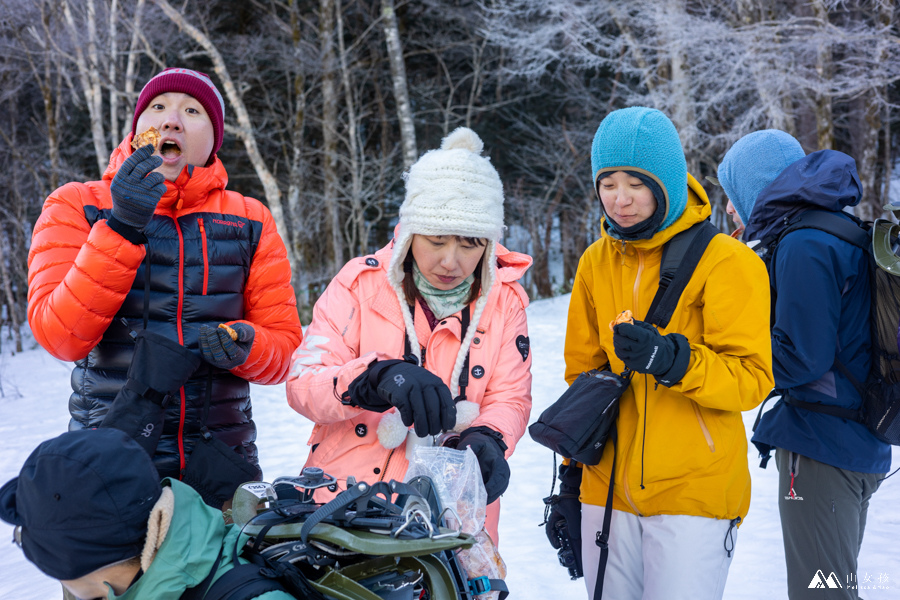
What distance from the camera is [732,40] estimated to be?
35.3 ft

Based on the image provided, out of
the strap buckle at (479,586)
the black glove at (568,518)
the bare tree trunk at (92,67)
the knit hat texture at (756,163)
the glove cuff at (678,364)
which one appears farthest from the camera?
the bare tree trunk at (92,67)

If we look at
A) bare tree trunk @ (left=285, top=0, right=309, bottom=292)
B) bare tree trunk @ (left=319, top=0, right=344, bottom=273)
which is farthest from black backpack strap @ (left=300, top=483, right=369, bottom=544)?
A: bare tree trunk @ (left=319, top=0, right=344, bottom=273)

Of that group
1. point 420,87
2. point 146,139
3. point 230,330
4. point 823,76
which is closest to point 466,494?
point 230,330

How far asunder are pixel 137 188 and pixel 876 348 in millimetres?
2431

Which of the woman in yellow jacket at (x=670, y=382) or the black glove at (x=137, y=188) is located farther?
the woman in yellow jacket at (x=670, y=382)

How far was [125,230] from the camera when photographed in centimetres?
173

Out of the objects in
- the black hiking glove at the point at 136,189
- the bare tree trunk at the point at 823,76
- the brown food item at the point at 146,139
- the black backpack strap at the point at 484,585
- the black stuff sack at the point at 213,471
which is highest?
the bare tree trunk at the point at 823,76

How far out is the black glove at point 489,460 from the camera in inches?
63.8

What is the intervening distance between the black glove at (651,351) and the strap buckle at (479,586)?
69 cm

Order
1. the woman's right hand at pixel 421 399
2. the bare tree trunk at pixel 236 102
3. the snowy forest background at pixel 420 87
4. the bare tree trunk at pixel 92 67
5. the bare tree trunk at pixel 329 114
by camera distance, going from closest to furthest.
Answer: the woman's right hand at pixel 421 399, the bare tree trunk at pixel 236 102, the snowy forest background at pixel 420 87, the bare tree trunk at pixel 92 67, the bare tree trunk at pixel 329 114

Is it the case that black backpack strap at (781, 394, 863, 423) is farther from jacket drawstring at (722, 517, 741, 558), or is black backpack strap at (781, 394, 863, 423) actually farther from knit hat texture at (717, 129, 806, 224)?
knit hat texture at (717, 129, 806, 224)

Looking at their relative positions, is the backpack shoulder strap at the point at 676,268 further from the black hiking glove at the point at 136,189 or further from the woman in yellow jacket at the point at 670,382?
the black hiking glove at the point at 136,189

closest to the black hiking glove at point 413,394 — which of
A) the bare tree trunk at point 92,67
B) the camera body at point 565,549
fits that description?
the camera body at point 565,549

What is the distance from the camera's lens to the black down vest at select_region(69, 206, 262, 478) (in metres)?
1.86
